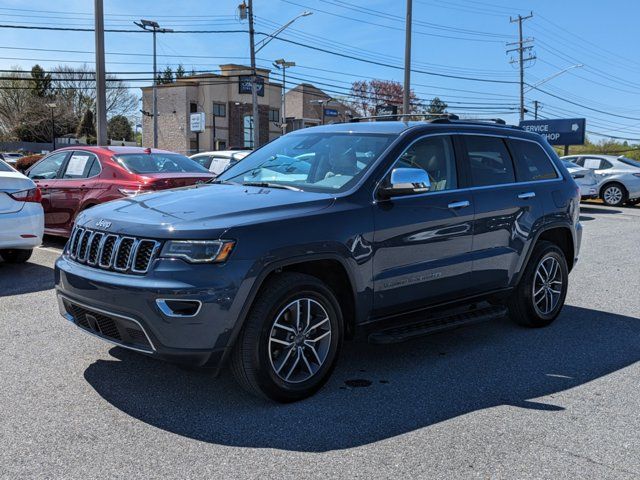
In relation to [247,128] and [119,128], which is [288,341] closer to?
[247,128]

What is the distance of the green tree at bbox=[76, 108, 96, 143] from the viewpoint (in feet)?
246

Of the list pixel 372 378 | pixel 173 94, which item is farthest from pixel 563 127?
pixel 173 94

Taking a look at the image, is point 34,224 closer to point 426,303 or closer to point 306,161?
point 306,161

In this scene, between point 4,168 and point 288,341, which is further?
point 4,168

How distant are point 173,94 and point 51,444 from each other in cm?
6521

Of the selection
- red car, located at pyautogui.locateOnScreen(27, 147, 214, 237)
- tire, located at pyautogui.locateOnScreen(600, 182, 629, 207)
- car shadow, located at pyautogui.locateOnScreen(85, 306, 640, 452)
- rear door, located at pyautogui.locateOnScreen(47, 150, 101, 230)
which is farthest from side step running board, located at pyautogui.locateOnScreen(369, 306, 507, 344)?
tire, located at pyautogui.locateOnScreen(600, 182, 629, 207)

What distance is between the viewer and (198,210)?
12.8 ft

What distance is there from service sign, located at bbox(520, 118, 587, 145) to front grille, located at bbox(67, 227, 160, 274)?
29380 mm

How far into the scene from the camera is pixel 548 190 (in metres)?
5.84

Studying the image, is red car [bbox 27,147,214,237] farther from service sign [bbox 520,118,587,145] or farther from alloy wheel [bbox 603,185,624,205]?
service sign [bbox 520,118,587,145]

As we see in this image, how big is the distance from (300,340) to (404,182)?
1296 mm

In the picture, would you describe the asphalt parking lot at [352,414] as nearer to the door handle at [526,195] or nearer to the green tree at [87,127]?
the door handle at [526,195]

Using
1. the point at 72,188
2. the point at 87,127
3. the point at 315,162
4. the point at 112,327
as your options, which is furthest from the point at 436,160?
the point at 87,127

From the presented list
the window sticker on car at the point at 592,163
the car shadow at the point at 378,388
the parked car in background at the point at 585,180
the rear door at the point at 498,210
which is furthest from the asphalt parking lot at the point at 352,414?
the window sticker on car at the point at 592,163
